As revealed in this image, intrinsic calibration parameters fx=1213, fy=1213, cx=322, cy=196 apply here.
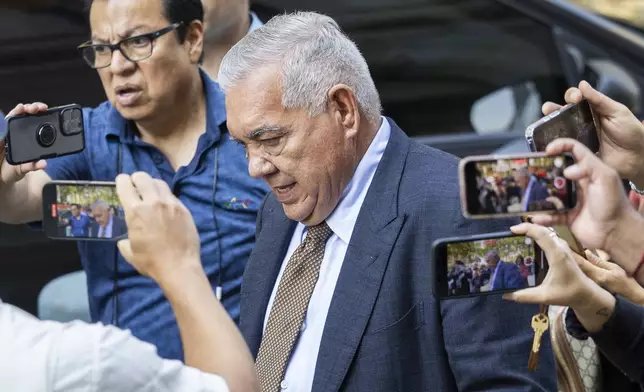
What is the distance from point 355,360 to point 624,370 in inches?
22.7

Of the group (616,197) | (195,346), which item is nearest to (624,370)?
(616,197)

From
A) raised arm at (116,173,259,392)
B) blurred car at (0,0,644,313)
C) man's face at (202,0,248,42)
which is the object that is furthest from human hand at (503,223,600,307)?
blurred car at (0,0,644,313)

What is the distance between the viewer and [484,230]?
251 centimetres

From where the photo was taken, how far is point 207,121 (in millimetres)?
3324

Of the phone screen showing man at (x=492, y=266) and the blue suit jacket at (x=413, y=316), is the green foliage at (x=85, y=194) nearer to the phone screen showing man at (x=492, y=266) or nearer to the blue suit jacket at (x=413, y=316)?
the blue suit jacket at (x=413, y=316)

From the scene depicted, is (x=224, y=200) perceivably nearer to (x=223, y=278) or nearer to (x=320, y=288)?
(x=223, y=278)

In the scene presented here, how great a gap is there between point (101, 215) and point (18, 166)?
21.3 inches

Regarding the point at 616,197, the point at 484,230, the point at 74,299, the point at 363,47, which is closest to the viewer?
the point at 616,197

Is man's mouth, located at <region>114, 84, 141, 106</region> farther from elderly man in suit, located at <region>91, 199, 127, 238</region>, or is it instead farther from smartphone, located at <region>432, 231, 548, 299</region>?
smartphone, located at <region>432, 231, 548, 299</region>

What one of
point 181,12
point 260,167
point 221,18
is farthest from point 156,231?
point 221,18

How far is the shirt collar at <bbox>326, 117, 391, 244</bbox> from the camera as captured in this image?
2.70 meters

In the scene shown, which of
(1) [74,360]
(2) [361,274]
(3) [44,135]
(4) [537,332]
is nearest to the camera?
(1) [74,360]

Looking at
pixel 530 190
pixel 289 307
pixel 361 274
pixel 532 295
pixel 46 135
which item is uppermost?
pixel 530 190

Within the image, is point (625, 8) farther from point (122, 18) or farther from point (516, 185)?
point (516, 185)
